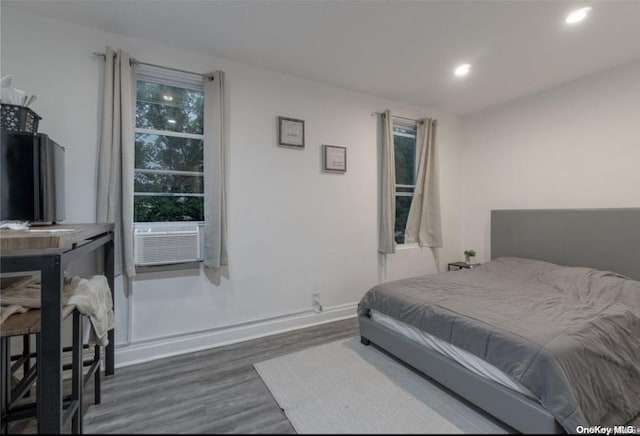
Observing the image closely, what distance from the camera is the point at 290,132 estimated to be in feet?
9.88

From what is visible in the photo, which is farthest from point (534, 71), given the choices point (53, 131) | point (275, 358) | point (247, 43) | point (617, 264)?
point (53, 131)

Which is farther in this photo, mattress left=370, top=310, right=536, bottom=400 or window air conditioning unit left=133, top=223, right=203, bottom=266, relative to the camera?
window air conditioning unit left=133, top=223, right=203, bottom=266

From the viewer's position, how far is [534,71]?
9.52ft

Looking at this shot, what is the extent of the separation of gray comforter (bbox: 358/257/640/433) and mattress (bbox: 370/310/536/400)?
52mm

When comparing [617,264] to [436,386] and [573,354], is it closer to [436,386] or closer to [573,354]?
[573,354]

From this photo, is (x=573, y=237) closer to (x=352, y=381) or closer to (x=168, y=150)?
(x=352, y=381)

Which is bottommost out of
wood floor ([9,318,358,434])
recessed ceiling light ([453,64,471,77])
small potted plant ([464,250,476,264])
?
wood floor ([9,318,358,434])

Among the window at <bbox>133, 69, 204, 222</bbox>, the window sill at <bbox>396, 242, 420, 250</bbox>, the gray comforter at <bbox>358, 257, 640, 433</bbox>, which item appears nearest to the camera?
the gray comforter at <bbox>358, 257, 640, 433</bbox>

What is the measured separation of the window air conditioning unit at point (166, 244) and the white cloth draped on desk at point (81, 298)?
705 mm

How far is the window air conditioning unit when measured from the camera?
2383 millimetres

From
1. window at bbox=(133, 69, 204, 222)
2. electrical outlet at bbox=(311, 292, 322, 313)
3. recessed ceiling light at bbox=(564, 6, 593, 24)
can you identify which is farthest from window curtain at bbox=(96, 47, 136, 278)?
recessed ceiling light at bbox=(564, 6, 593, 24)

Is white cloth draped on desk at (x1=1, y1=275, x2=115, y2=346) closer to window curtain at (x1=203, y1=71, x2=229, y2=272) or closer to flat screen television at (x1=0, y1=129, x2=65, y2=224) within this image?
flat screen television at (x1=0, y1=129, x2=65, y2=224)

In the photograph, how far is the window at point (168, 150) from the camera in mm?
2500

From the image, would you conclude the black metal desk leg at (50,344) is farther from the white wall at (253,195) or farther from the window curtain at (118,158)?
the white wall at (253,195)
